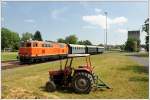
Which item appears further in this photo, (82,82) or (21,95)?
(82,82)

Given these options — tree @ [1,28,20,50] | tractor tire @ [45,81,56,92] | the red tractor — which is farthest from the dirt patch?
tree @ [1,28,20,50]

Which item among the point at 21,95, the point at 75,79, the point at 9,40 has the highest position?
the point at 9,40

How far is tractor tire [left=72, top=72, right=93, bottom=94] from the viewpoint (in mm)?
13969

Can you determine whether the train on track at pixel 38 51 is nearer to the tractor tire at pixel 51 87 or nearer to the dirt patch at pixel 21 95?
the tractor tire at pixel 51 87

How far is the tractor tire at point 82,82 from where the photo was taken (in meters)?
14.0

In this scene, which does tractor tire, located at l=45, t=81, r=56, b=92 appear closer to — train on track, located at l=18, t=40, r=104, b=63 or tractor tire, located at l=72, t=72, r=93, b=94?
tractor tire, located at l=72, t=72, r=93, b=94

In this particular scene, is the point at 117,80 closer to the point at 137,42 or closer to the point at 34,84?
the point at 34,84

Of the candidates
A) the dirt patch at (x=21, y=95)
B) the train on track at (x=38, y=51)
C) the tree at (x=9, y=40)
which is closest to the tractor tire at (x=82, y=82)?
the dirt patch at (x=21, y=95)

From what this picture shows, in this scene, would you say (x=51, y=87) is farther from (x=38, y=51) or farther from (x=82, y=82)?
(x=38, y=51)

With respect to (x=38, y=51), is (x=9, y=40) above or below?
above

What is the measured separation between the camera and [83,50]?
217ft

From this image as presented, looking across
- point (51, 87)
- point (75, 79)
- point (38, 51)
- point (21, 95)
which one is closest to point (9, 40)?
point (38, 51)

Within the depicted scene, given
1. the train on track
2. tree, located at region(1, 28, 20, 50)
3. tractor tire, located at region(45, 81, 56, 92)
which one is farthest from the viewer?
tree, located at region(1, 28, 20, 50)

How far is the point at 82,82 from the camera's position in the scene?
46.1 feet
